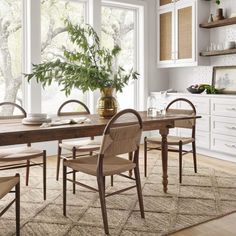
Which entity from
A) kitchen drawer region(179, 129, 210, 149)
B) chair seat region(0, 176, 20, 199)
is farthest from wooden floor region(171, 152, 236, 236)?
kitchen drawer region(179, 129, 210, 149)

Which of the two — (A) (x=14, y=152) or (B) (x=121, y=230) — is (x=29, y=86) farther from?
(B) (x=121, y=230)

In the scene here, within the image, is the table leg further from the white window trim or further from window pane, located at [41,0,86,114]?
the white window trim

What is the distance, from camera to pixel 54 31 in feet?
16.5

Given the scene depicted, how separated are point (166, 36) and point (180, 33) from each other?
0.34 m

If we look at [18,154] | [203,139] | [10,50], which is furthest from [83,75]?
[203,139]

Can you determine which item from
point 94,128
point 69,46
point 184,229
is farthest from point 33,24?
point 184,229

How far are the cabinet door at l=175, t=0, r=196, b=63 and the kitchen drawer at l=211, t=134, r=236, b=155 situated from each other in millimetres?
1277

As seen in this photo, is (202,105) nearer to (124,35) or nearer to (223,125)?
(223,125)

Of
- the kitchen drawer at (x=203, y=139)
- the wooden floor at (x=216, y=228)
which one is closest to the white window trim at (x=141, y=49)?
the kitchen drawer at (x=203, y=139)

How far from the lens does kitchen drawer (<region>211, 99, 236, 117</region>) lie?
432 cm

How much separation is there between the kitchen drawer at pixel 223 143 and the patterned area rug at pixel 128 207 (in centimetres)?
71

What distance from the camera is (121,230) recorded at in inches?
92.5

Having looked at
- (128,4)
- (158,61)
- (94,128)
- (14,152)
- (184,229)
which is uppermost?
(128,4)

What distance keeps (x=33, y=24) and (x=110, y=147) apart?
2.94 metres
